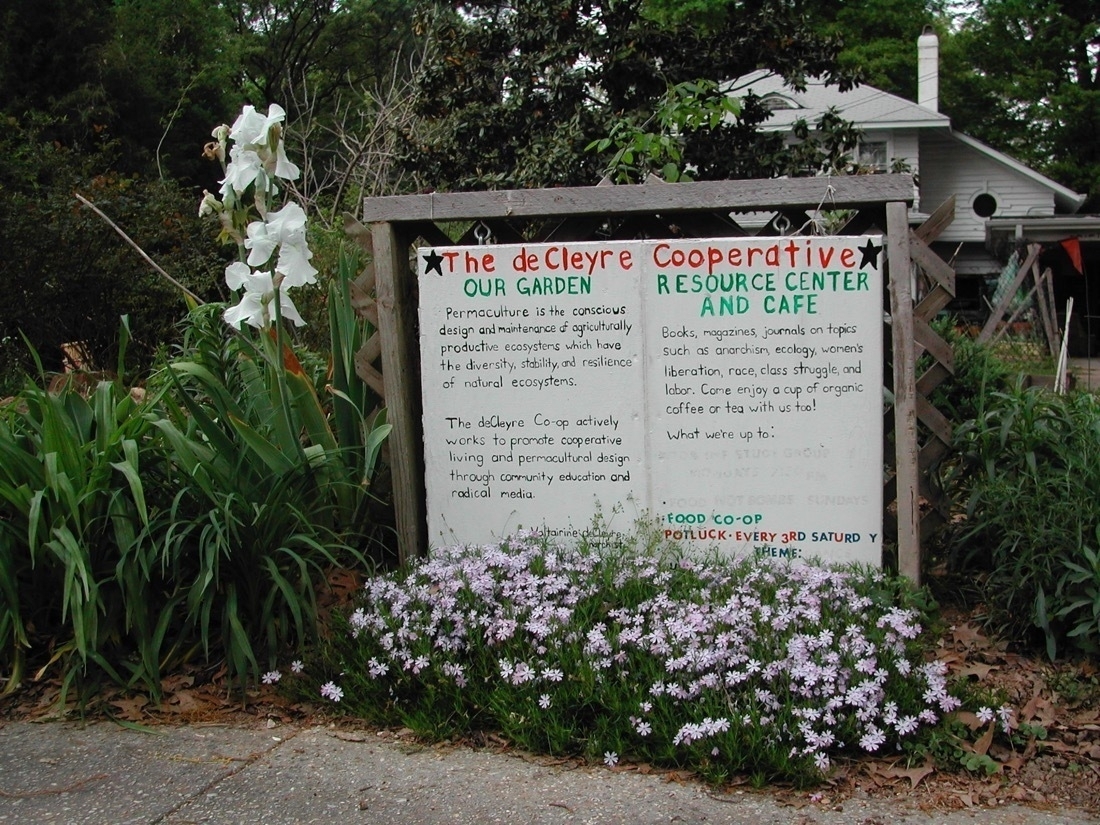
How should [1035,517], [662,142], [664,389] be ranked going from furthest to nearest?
[662,142]
[664,389]
[1035,517]

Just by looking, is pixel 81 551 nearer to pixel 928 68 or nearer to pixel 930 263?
pixel 930 263

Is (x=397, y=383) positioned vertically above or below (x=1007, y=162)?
below

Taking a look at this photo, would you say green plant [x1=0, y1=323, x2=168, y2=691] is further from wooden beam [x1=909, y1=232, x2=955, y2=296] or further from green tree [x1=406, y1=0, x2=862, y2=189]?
green tree [x1=406, y1=0, x2=862, y2=189]

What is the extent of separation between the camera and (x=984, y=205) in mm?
30016

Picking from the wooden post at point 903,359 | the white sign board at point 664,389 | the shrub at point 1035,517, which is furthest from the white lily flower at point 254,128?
the shrub at point 1035,517

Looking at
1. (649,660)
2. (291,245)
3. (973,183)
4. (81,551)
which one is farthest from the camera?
(973,183)

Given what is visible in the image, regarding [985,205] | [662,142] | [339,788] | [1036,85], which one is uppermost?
[1036,85]

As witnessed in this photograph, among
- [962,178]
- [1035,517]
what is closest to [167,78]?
[962,178]

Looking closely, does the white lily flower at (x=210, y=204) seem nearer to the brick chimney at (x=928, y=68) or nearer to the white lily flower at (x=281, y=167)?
the white lily flower at (x=281, y=167)

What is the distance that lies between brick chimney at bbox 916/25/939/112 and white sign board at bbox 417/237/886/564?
2706 centimetres

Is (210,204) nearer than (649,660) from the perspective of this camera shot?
No

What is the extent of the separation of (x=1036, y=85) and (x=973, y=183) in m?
7.70

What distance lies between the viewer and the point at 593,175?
348 inches

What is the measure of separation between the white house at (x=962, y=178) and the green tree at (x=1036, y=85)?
414 cm
